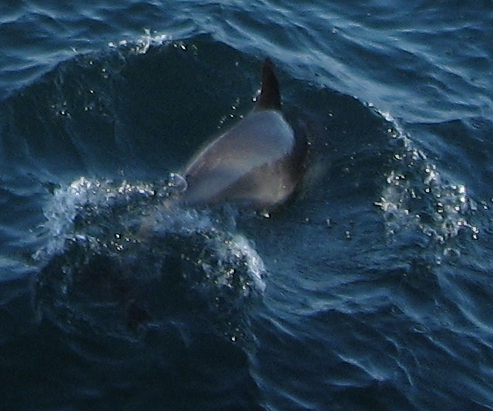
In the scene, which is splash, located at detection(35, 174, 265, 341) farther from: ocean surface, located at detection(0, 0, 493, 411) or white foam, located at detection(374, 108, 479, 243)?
white foam, located at detection(374, 108, 479, 243)

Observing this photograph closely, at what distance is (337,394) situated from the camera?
10461 mm

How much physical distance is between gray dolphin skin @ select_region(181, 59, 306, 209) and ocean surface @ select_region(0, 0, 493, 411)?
0.21 m

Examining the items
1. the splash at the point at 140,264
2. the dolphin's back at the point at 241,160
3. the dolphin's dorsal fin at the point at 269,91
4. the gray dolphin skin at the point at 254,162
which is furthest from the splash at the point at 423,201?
the splash at the point at 140,264

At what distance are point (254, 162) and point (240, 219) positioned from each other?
0.88m

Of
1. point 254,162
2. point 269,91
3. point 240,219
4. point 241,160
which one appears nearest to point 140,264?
point 240,219

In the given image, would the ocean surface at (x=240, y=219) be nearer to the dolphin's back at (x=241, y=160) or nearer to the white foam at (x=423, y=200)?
the white foam at (x=423, y=200)

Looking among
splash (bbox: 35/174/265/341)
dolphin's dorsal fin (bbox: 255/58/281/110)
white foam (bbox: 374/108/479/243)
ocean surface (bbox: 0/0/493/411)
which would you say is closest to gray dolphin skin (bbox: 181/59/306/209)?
dolphin's dorsal fin (bbox: 255/58/281/110)

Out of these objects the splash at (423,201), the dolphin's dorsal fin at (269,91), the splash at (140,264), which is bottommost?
the splash at (140,264)

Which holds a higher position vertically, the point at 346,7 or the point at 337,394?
the point at 346,7

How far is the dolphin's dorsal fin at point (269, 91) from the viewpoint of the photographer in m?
13.4

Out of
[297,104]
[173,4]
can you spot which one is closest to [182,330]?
[297,104]

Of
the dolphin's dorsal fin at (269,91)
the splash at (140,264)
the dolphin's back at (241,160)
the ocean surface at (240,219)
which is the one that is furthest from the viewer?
the dolphin's dorsal fin at (269,91)

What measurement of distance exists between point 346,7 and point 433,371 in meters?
7.79

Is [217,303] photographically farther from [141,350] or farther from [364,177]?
[364,177]
